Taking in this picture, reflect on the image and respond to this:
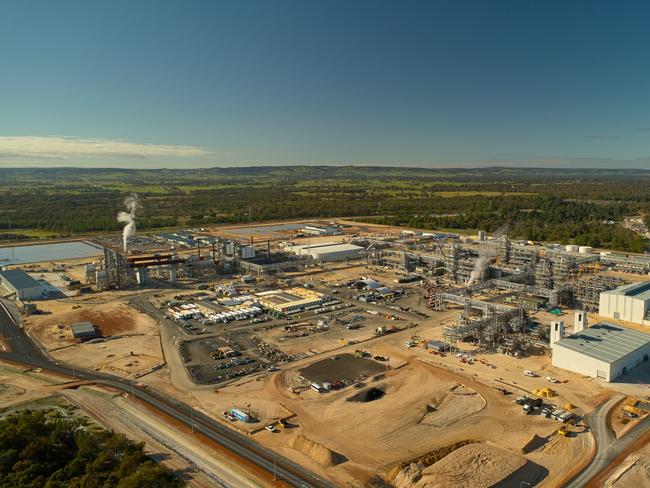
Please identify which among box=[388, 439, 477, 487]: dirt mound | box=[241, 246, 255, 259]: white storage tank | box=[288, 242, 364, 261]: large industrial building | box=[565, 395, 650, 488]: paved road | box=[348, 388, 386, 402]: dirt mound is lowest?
box=[348, 388, 386, 402]: dirt mound

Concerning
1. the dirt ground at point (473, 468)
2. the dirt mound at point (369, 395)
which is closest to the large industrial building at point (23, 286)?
the dirt mound at point (369, 395)

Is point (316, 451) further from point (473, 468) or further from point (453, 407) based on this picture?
point (453, 407)

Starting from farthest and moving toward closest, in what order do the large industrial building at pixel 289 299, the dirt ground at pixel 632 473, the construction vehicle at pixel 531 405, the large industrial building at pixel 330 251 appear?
the large industrial building at pixel 330 251 → the large industrial building at pixel 289 299 → the construction vehicle at pixel 531 405 → the dirt ground at pixel 632 473

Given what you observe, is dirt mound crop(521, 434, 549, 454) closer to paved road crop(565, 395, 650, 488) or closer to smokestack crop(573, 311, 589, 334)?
paved road crop(565, 395, 650, 488)

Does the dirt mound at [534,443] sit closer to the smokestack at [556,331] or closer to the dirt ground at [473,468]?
the dirt ground at [473,468]

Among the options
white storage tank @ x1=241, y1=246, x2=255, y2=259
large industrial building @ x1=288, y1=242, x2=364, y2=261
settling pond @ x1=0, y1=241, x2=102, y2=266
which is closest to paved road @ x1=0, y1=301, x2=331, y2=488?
white storage tank @ x1=241, y1=246, x2=255, y2=259

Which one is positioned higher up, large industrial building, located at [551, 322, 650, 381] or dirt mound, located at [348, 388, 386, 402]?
large industrial building, located at [551, 322, 650, 381]

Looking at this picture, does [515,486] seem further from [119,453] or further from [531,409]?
[119,453]
